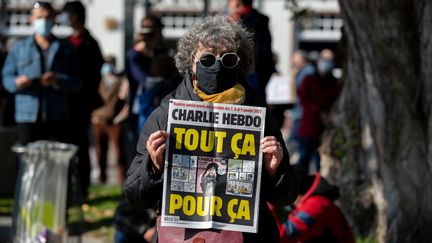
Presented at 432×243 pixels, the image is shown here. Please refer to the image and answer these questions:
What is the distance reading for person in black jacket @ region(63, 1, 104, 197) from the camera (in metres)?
10.1

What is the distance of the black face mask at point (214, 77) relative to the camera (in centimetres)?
423

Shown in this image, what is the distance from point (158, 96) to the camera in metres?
8.23

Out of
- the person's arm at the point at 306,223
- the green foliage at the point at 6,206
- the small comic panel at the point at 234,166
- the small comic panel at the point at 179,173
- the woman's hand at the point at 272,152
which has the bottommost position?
the green foliage at the point at 6,206

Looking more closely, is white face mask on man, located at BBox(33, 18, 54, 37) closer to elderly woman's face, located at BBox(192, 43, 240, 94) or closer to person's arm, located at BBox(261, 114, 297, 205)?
elderly woman's face, located at BBox(192, 43, 240, 94)

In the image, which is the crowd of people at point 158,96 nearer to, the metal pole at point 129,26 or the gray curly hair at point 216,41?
the gray curly hair at point 216,41

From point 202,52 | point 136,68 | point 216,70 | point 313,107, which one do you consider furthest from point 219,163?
point 313,107

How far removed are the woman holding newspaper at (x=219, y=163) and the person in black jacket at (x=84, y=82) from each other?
5.59 meters

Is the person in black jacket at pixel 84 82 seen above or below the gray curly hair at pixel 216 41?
below

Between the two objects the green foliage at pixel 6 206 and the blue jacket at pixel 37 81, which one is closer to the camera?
the blue jacket at pixel 37 81

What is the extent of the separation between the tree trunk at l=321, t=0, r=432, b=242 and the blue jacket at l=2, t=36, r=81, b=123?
2.67 meters

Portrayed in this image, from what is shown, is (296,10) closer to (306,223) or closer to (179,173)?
(306,223)

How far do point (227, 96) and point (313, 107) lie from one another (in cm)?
853

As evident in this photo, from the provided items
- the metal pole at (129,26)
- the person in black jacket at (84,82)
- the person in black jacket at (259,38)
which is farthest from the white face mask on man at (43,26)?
the person in black jacket at (259,38)

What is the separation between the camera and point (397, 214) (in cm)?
732
